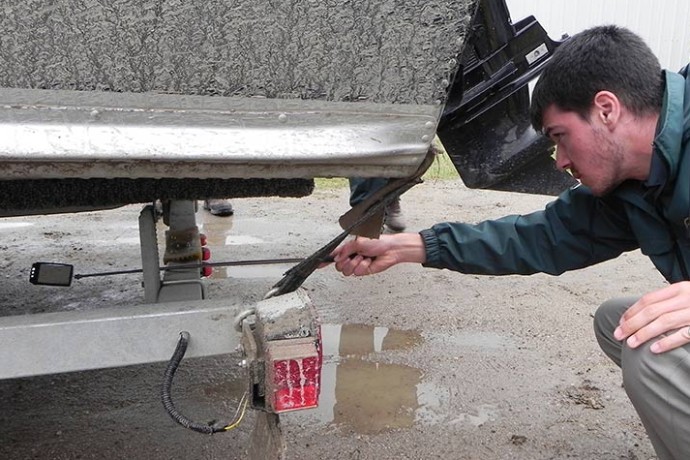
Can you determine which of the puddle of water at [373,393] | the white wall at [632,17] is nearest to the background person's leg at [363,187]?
the puddle of water at [373,393]

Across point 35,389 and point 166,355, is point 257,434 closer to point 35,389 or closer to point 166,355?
point 166,355

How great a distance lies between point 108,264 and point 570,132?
2.87m

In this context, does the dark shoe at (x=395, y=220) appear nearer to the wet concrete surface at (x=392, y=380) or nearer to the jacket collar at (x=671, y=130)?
the wet concrete surface at (x=392, y=380)

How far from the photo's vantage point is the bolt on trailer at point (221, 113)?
41.2 inches

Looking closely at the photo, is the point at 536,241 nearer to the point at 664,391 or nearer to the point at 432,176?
the point at 664,391

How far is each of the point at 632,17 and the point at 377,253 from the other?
8755mm

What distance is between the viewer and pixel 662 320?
1.37 meters

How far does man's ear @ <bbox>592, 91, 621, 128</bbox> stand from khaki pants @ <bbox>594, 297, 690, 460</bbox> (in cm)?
53

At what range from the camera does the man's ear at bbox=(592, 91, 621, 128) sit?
5.23ft

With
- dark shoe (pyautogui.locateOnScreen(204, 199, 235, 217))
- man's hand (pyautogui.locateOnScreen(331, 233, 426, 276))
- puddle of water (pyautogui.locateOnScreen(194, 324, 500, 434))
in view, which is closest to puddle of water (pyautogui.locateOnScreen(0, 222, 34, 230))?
dark shoe (pyautogui.locateOnScreen(204, 199, 235, 217))

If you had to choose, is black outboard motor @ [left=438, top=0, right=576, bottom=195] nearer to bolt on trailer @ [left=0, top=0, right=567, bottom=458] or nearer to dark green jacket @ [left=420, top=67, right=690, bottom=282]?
dark green jacket @ [left=420, top=67, right=690, bottom=282]

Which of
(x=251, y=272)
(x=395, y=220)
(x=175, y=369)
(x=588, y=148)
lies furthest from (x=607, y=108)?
(x=395, y=220)

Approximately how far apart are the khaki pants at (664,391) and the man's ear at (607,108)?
533 millimetres

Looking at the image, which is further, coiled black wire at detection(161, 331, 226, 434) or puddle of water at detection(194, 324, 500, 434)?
puddle of water at detection(194, 324, 500, 434)
